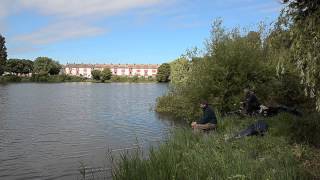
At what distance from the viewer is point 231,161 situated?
11117mm

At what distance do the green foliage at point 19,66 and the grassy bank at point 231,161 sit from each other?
490 ft

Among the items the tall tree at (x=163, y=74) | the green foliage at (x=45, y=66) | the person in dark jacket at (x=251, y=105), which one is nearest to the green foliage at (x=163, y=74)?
the tall tree at (x=163, y=74)

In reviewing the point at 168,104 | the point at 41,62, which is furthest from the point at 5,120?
the point at 41,62

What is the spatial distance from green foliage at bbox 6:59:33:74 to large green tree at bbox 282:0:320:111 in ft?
501

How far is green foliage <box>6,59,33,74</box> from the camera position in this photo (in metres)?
158

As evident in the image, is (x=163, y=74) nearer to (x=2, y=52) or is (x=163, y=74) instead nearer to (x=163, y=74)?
(x=163, y=74)

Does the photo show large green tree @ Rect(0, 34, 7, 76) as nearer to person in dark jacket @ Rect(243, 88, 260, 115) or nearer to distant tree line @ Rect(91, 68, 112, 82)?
distant tree line @ Rect(91, 68, 112, 82)

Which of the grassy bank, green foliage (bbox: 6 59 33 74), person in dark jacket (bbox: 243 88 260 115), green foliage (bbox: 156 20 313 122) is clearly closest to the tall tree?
green foliage (bbox: 6 59 33 74)

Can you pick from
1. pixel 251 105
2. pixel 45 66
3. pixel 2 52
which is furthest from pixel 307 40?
pixel 45 66

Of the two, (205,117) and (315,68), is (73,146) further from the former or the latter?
(315,68)

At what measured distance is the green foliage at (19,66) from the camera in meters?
158

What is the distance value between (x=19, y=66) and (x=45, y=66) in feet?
39.9

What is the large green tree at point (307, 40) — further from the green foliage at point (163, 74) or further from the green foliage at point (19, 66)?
the green foliage at point (19, 66)

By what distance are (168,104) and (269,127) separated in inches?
915
